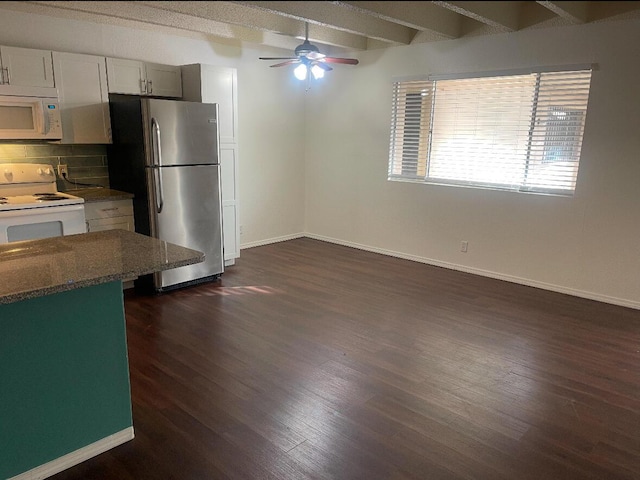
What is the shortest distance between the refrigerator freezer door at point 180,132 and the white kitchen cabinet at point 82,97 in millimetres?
530

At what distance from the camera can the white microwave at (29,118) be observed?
356 centimetres

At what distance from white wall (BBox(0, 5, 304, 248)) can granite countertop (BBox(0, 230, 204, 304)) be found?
2.63m

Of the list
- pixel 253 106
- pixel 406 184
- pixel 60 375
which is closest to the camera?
pixel 60 375

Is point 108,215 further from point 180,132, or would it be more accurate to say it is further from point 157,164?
point 180,132

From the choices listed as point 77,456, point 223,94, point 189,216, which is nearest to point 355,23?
point 223,94

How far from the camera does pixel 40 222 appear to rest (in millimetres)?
3604

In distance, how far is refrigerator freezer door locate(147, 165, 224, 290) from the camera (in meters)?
4.13


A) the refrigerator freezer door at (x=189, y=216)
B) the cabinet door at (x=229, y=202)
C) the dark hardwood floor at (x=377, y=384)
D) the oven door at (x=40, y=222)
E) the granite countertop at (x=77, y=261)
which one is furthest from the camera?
the cabinet door at (x=229, y=202)

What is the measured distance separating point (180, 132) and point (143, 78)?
0.74m

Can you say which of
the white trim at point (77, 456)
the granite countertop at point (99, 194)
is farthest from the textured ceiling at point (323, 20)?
the white trim at point (77, 456)

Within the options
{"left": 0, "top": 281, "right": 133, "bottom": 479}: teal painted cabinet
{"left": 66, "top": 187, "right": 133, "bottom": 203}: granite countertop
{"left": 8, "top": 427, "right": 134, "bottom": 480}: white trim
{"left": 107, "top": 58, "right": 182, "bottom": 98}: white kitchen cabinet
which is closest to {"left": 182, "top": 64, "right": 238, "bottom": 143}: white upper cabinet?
{"left": 107, "top": 58, "right": 182, "bottom": 98}: white kitchen cabinet

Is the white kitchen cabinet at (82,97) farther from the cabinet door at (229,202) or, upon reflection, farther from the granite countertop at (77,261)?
the granite countertop at (77,261)

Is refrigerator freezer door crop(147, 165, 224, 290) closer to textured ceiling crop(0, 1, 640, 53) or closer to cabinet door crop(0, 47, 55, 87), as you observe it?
cabinet door crop(0, 47, 55, 87)

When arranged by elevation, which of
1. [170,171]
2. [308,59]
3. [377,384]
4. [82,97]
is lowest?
[377,384]
